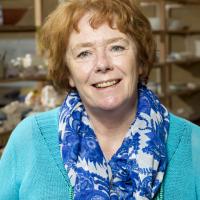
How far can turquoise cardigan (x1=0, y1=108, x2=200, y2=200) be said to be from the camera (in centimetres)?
149

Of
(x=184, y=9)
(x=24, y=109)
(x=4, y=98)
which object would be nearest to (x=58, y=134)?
(x=24, y=109)

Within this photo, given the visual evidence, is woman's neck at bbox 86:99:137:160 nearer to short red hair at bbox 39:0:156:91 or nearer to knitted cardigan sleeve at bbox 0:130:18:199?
short red hair at bbox 39:0:156:91

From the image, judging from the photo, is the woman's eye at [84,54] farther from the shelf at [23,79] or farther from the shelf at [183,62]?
the shelf at [183,62]

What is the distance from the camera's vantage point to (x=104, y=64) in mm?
1433

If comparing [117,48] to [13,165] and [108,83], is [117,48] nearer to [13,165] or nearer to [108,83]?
[108,83]

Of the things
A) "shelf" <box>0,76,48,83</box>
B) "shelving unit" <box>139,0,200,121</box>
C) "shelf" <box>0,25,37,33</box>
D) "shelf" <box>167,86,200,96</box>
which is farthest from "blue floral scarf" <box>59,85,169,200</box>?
"shelf" <box>167,86,200,96</box>

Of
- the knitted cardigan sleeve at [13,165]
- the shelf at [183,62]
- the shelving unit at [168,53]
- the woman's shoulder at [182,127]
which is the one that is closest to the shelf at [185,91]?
the shelving unit at [168,53]

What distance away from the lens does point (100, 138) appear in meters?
1.57

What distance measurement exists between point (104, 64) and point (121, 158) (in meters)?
0.30

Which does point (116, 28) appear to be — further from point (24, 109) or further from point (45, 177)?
point (24, 109)

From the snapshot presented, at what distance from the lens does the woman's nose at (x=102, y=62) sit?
4.70ft

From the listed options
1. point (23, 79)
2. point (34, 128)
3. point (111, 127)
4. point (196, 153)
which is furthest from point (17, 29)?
point (196, 153)

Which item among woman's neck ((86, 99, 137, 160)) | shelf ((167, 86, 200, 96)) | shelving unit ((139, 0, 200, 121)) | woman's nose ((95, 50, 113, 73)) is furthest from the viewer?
shelf ((167, 86, 200, 96))

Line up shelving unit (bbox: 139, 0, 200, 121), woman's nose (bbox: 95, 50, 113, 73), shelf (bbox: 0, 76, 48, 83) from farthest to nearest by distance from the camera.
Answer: shelving unit (bbox: 139, 0, 200, 121) → shelf (bbox: 0, 76, 48, 83) → woman's nose (bbox: 95, 50, 113, 73)
